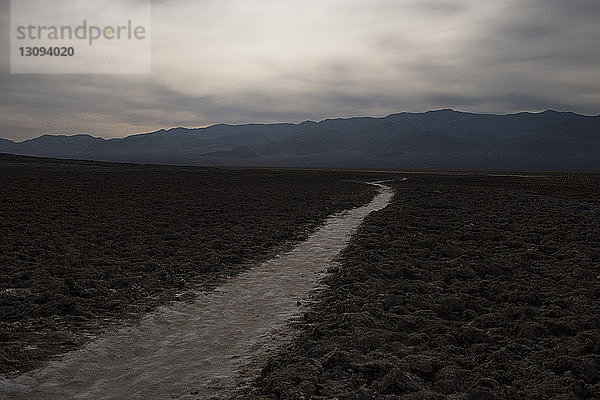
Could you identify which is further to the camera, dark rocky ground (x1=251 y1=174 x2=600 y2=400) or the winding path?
the winding path

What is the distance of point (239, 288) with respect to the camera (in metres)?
10.9

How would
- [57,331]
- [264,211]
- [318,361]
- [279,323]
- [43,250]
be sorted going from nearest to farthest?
[318,361] < [57,331] < [279,323] < [43,250] < [264,211]

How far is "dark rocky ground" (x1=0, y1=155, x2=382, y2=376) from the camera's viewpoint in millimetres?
8289

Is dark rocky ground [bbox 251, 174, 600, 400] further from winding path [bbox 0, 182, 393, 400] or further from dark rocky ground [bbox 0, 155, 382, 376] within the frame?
dark rocky ground [bbox 0, 155, 382, 376]

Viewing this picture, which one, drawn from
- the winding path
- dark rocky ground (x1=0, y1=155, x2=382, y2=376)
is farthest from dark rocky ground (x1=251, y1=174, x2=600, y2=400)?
dark rocky ground (x1=0, y1=155, x2=382, y2=376)

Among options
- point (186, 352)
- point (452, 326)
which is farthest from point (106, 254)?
point (452, 326)

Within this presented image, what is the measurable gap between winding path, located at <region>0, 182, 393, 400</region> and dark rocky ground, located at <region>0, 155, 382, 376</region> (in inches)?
22.2

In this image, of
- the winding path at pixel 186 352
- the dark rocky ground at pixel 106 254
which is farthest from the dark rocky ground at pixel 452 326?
the dark rocky ground at pixel 106 254

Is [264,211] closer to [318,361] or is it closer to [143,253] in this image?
[143,253]

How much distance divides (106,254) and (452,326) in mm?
10354

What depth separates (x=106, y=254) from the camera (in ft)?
44.7

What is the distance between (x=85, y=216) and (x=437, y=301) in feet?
55.4

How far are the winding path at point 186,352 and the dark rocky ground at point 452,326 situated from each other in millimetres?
617

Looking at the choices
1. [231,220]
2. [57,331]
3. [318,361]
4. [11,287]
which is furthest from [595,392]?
[231,220]
